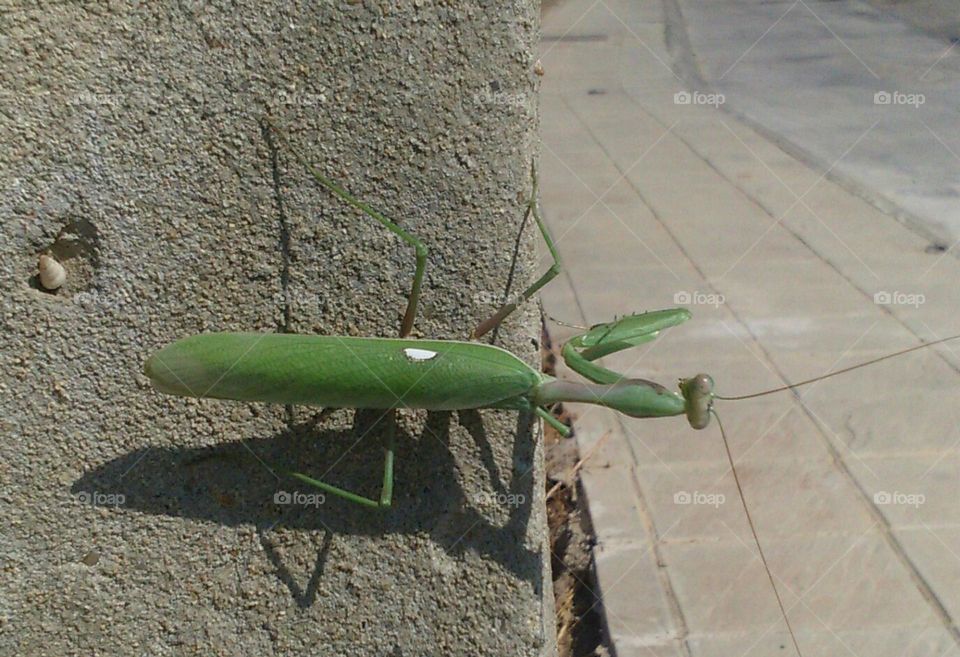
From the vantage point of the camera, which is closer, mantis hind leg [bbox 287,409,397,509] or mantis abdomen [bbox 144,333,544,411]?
mantis abdomen [bbox 144,333,544,411]

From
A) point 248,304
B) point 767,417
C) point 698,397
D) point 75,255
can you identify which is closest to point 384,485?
point 248,304

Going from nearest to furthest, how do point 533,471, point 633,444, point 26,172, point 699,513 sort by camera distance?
point 26,172 → point 533,471 → point 699,513 → point 633,444

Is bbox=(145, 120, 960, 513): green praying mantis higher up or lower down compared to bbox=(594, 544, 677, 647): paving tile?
higher up

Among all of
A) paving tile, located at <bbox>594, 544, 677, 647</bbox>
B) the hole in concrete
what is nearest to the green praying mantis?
the hole in concrete

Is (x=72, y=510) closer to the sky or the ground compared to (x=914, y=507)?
closer to the ground

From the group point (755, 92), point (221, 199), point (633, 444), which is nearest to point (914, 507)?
point (633, 444)

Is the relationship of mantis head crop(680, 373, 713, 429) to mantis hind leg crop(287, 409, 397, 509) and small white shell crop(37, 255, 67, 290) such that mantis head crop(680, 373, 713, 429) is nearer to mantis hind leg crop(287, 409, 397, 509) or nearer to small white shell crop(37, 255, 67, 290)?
mantis hind leg crop(287, 409, 397, 509)

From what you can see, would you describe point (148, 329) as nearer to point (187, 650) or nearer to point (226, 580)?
point (226, 580)

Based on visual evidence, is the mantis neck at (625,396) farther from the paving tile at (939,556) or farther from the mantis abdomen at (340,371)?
the paving tile at (939,556)

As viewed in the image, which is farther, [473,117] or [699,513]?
[699,513]
